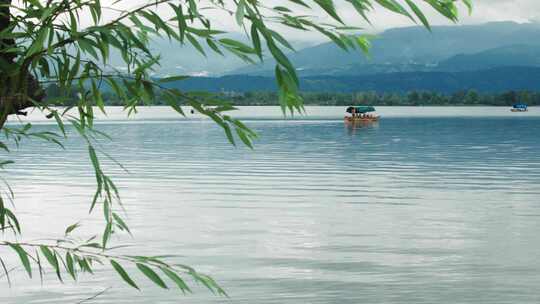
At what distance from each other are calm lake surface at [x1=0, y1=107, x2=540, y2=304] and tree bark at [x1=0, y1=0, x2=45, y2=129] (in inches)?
347

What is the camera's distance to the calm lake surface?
53.1 ft

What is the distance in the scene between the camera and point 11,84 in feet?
21.0

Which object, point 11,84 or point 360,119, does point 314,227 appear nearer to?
point 11,84

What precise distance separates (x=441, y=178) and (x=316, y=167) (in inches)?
347

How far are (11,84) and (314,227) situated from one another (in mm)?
18300

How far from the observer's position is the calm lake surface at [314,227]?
16.2 metres

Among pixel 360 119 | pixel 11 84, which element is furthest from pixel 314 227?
pixel 360 119

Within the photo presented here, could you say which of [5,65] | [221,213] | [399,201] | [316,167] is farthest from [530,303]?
[316,167]

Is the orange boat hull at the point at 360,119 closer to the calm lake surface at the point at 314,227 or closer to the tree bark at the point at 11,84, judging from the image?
the calm lake surface at the point at 314,227

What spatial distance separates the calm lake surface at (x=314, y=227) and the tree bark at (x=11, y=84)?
28.9 ft

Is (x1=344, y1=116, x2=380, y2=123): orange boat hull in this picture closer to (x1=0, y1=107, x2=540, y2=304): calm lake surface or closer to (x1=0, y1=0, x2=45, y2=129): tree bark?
(x1=0, y1=107, x2=540, y2=304): calm lake surface

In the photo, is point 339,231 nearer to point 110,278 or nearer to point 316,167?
point 110,278

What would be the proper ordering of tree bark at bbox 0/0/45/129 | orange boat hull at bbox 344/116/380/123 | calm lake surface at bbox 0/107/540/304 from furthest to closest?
1. orange boat hull at bbox 344/116/380/123
2. calm lake surface at bbox 0/107/540/304
3. tree bark at bbox 0/0/45/129

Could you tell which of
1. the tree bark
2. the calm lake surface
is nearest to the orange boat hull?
the calm lake surface
